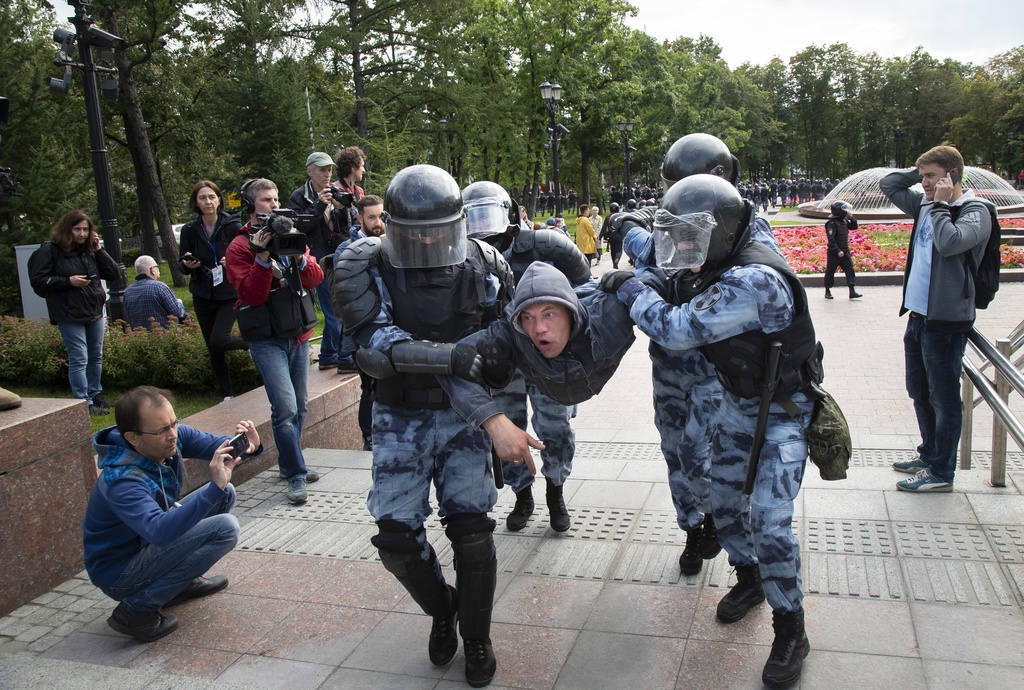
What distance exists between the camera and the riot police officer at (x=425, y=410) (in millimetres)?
3188

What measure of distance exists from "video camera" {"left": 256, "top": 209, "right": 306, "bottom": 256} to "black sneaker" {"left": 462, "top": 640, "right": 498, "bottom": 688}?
276cm

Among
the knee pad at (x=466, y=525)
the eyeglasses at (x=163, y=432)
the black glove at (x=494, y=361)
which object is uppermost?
A: the black glove at (x=494, y=361)

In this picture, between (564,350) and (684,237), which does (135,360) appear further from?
(684,237)

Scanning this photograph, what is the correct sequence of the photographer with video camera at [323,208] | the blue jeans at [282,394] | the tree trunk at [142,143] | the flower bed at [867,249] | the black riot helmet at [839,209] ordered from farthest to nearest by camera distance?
1. the tree trunk at [142,143]
2. the flower bed at [867,249]
3. the black riot helmet at [839,209]
4. the photographer with video camera at [323,208]
5. the blue jeans at [282,394]

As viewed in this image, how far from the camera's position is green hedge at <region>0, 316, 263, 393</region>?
25.6ft

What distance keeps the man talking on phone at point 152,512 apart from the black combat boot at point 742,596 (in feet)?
7.02

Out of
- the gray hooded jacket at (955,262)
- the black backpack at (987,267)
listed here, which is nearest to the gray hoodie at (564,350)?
the gray hooded jacket at (955,262)

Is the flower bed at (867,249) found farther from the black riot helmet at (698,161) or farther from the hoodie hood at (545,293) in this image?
the hoodie hood at (545,293)

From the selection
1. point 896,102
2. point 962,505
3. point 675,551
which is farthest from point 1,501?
point 896,102

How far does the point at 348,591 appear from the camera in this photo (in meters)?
4.13

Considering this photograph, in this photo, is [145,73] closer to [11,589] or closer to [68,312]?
[68,312]

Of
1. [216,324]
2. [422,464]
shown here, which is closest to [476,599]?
[422,464]

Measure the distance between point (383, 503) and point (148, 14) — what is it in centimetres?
2025

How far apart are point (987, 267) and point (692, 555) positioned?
2.53 m
